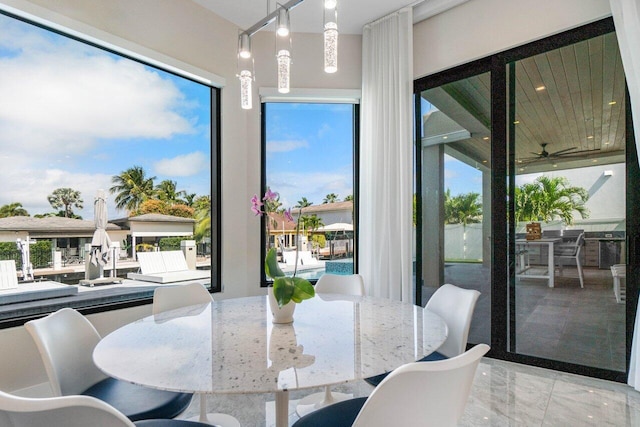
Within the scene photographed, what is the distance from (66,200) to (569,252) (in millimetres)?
3797

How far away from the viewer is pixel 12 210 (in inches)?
98.2

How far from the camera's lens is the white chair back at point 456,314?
1959 mm

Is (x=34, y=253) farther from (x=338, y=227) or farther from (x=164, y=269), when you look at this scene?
(x=338, y=227)

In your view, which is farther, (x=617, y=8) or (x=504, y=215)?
(x=504, y=215)

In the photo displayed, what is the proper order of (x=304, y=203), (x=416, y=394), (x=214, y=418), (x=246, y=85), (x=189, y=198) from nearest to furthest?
(x=416, y=394) < (x=246, y=85) < (x=214, y=418) < (x=189, y=198) < (x=304, y=203)

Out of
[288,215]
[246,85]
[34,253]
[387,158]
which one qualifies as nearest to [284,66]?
[246,85]

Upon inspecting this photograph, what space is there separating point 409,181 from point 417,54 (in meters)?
1.23

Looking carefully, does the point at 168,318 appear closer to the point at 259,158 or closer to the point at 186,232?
the point at 186,232

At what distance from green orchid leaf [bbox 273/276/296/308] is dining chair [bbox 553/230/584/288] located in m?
2.40

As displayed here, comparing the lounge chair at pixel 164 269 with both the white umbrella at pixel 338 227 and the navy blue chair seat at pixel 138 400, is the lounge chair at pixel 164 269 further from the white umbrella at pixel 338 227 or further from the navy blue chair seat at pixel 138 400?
the navy blue chair seat at pixel 138 400

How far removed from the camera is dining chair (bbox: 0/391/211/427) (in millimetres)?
851

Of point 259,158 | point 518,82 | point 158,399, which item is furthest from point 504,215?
point 158,399

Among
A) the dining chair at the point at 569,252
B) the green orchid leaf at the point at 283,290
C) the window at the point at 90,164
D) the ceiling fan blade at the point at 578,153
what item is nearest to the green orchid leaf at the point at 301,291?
the green orchid leaf at the point at 283,290

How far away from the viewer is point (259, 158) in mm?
3887
